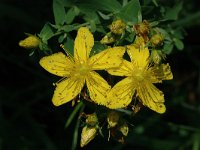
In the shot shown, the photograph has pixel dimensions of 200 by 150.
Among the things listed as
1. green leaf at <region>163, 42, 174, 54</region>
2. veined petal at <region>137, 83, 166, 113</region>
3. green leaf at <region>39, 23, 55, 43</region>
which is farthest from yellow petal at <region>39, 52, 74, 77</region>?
green leaf at <region>163, 42, 174, 54</region>

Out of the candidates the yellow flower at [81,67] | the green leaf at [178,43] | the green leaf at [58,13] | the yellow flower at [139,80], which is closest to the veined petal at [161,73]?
the yellow flower at [139,80]

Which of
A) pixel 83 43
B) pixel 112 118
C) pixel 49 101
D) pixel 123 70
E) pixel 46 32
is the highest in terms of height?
pixel 46 32

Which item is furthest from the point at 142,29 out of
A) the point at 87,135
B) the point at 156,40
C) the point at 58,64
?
the point at 87,135

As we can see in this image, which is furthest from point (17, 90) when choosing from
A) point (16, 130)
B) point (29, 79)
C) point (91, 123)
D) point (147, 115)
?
point (91, 123)

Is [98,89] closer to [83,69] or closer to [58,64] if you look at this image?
[83,69]

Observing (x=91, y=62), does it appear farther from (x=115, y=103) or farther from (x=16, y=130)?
(x=16, y=130)

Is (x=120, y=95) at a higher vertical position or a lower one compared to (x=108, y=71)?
lower

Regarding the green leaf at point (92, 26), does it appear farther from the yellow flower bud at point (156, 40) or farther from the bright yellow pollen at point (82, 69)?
the yellow flower bud at point (156, 40)
